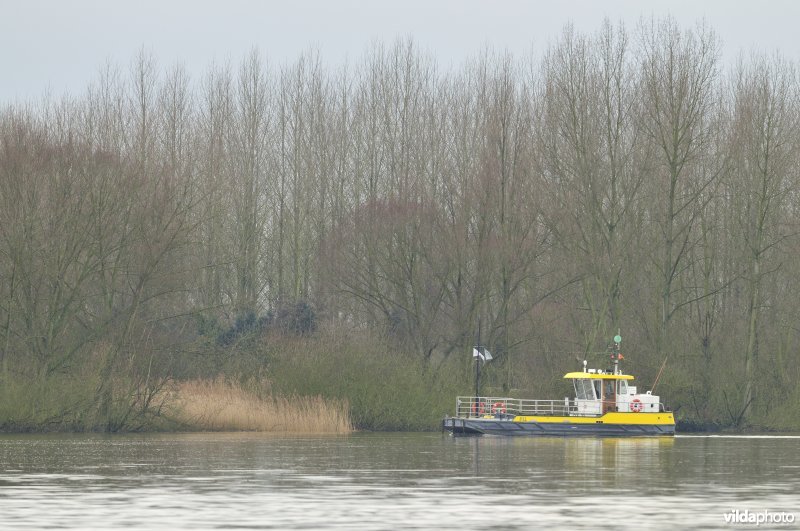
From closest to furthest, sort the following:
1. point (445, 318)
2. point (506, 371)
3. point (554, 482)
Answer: point (554, 482) < point (506, 371) < point (445, 318)

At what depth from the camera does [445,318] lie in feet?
238

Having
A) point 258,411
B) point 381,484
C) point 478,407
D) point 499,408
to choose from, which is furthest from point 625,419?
point 381,484

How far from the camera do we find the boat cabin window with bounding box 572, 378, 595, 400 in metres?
59.8

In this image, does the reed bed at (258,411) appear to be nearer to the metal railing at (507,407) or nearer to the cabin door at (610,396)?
the metal railing at (507,407)

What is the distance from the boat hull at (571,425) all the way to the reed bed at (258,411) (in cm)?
443

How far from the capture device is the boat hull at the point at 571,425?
57.2 meters

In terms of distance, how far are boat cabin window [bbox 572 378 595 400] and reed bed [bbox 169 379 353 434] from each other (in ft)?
30.0

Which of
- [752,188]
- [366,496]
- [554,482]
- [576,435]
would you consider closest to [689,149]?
[752,188]

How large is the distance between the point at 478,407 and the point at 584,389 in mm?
4538

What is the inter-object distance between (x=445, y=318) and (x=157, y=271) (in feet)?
60.0

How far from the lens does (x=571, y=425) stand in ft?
191

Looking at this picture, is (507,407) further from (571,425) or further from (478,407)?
(571,425)

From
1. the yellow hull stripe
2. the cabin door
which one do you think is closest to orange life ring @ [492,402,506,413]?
the yellow hull stripe

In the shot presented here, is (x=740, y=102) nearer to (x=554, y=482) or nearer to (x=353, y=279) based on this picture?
(x=353, y=279)
